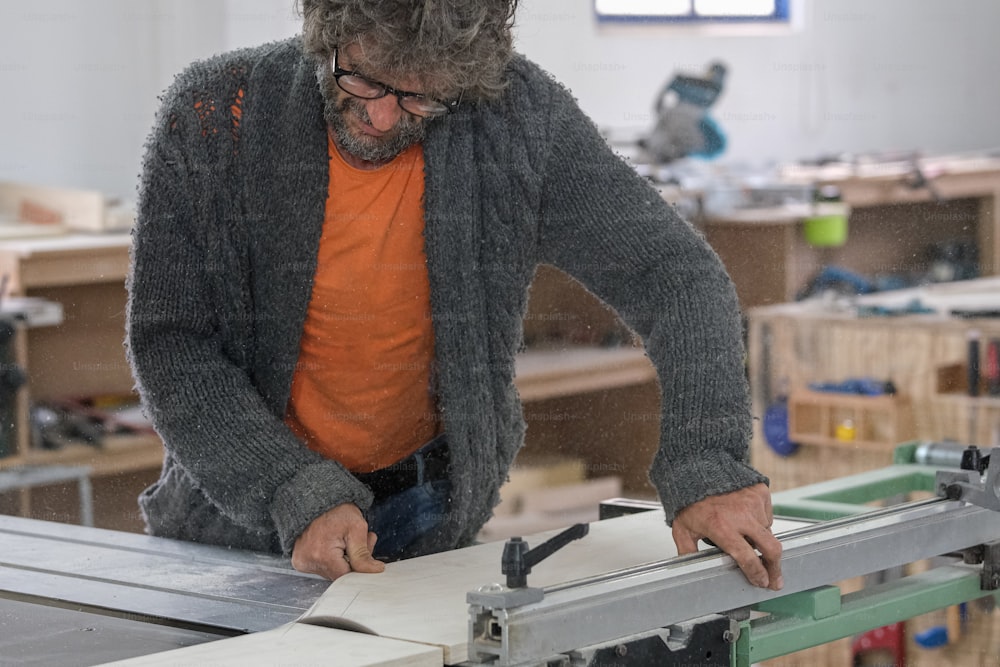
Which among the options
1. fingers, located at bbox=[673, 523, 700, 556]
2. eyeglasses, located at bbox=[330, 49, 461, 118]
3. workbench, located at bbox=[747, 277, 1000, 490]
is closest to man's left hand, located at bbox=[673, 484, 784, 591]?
fingers, located at bbox=[673, 523, 700, 556]

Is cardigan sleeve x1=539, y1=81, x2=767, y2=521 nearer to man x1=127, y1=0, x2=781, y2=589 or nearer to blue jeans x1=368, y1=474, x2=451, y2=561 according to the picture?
man x1=127, y1=0, x2=781, y2=589

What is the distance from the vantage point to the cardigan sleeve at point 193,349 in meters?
1.29

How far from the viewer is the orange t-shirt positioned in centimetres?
140

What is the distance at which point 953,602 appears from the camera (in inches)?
53.9

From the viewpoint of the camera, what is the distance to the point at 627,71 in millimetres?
4828

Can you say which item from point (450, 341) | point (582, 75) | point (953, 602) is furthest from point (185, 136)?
point (582, 75)

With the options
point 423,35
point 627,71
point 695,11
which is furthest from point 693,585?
point 695,11

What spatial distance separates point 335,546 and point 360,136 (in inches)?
15.9

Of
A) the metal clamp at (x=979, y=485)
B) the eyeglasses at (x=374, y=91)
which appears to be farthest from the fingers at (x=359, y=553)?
the metal clamp at (x=979, y=485)

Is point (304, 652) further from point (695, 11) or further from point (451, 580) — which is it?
point (695, 11)

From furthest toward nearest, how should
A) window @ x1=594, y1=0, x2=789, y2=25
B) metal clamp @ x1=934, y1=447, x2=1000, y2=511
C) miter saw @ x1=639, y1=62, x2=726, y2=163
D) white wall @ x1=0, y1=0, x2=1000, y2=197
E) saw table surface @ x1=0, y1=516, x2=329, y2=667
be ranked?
window @ x1=594, y1=0, x2=789, y2=25 < miter saw @ x1=639, y1=62, x2=726, y2=163 < white wall @ x1=0, y1=0, x2=1000, y2=197 < metal clamp @ x1=934, y1=447, x2=1000, y2=511 < saw table surface @ x1=0, y1=516, x2=329, y2=667

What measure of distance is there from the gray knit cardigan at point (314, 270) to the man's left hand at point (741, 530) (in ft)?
0.06

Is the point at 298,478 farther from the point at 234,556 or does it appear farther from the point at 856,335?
the point at 856,335

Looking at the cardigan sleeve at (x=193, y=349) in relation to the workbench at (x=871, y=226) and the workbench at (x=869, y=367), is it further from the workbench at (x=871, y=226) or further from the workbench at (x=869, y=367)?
the workbench at (x=871, y=226)
